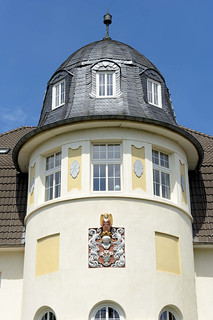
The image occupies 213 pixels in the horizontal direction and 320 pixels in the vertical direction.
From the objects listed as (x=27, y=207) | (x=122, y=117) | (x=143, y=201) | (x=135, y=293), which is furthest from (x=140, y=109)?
(x=135, y=293)

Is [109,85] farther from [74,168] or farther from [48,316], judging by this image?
[48,316]

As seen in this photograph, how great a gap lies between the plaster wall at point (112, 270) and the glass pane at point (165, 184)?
0.69 m

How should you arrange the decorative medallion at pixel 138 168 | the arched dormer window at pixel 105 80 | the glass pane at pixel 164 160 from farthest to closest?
the arched dormer window at pixel 105 80, the glass pane at pixel 164 160, the decorative medallion at pixel 138 168

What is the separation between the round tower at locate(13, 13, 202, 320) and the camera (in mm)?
18672

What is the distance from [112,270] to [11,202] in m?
6.29

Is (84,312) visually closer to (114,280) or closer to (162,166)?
(114,280)

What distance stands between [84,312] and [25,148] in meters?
6.65

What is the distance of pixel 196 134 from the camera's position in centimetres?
2862

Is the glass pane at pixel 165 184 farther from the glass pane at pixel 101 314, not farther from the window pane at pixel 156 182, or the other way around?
the glass pane at pixel 101 314

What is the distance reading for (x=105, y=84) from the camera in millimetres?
22547

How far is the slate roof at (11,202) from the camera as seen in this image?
21984 mm

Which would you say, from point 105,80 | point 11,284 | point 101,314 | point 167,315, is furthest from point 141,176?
point 11,284

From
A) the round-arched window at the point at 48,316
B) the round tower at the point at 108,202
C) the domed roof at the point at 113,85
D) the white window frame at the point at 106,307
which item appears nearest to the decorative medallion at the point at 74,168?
the round tower at the point at 108,202

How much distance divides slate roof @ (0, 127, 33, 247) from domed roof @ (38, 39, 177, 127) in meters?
2.61
